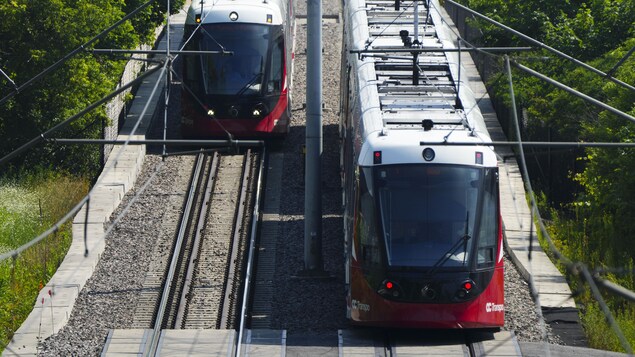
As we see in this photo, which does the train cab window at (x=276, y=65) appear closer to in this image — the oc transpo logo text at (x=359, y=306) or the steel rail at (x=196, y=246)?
the steel rail at (x=196, y=246)

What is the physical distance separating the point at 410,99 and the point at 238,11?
25.5 ft

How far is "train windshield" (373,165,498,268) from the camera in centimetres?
1730

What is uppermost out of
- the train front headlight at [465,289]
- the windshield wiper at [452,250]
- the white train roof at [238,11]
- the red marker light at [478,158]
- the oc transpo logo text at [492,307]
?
the red marker light at [478,158]

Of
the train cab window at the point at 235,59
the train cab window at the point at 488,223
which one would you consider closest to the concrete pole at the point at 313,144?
the train cab window at the point at 488,223

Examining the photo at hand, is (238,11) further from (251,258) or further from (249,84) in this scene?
(251,258)

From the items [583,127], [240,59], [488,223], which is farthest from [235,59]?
[488,223]

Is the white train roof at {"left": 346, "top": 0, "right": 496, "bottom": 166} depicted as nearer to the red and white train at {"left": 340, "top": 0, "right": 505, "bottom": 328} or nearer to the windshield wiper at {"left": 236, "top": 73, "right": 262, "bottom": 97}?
the red and white train at {"left": 340, "top": 0, "right": 505, "bottom": 328}

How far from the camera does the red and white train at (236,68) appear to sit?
2597 centimetres

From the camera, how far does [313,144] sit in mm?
21297

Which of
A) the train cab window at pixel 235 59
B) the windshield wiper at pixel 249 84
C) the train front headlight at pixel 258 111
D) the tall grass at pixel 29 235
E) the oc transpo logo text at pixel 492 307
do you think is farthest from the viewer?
the train front headlight at pixel 258 111

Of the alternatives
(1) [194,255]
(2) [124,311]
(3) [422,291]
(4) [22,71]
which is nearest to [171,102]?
(4) [22,71]

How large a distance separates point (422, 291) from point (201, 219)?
24.5 ft

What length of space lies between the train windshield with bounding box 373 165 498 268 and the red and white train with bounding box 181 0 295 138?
901 cm

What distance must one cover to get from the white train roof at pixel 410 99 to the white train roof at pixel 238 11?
2878 millimetres
